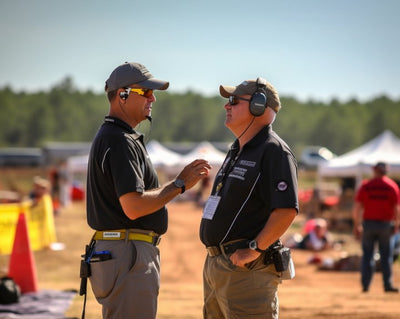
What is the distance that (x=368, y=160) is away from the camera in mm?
23875

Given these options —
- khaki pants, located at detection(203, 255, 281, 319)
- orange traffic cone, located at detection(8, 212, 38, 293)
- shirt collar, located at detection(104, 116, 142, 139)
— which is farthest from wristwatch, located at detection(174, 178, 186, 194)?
orange traffic cone, located at detection(8, 212, 38, 293)

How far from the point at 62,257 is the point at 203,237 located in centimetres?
1250

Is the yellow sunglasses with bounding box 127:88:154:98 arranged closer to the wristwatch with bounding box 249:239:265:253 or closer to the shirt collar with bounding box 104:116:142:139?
the shirt collar with bounding box 104:116:142:139

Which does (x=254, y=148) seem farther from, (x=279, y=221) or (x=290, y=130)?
(x=290, y=130)

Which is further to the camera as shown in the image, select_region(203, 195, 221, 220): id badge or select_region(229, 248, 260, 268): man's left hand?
select_region(203, 195, 221, 220): id badge

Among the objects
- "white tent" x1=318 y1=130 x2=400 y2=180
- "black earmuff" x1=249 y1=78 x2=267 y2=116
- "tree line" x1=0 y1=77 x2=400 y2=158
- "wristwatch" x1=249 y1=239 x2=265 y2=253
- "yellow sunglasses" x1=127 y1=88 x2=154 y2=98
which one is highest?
"yellow sunglasses" x1=127 y1=88 x2=154 y2=98

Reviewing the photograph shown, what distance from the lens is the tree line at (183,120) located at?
374 feet

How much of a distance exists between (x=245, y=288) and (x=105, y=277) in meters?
0.89

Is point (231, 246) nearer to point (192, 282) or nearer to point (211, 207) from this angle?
point (211, 207)

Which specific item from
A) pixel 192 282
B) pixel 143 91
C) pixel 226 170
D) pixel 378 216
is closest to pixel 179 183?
pixel 226 170

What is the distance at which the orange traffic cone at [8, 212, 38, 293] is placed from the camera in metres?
9.69

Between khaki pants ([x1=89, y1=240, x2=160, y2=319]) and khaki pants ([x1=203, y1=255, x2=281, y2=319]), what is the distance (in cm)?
43

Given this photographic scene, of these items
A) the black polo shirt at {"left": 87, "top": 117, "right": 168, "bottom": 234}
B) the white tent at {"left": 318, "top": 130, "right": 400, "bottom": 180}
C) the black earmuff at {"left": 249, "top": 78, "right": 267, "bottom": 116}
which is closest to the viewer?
the black polo shirt at {"left": 87, "top": 117, "right": 168, "bottom": 234}

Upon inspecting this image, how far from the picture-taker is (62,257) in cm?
1625
